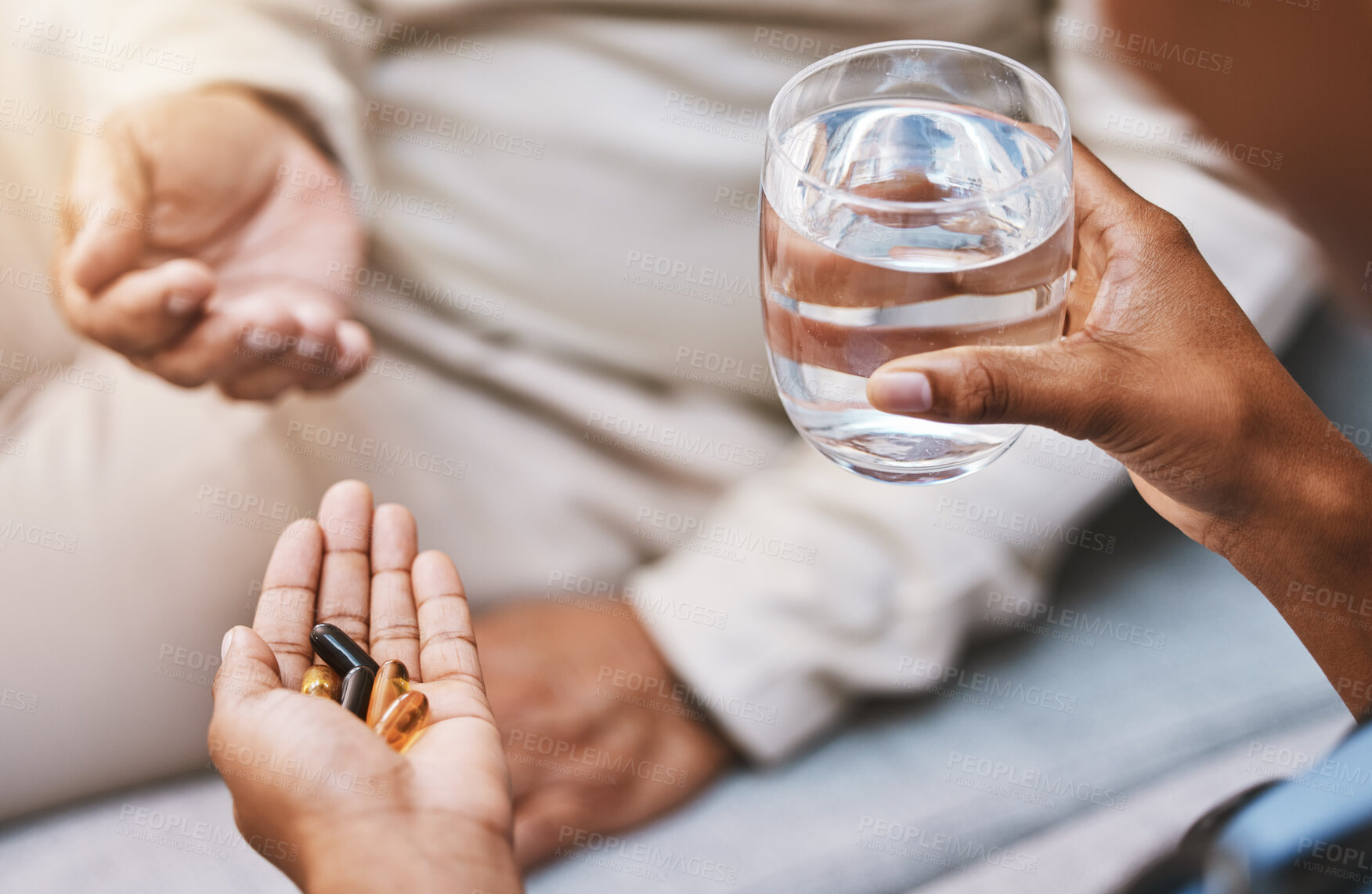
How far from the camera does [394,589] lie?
0.77 meters

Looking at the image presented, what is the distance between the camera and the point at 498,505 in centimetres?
101

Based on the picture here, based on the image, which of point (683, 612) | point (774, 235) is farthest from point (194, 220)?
point (774, 235)

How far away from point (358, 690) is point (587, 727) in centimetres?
28

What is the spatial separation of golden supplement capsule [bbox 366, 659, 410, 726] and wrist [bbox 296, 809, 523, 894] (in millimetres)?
67

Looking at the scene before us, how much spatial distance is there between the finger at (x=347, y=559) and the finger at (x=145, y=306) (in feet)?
0.80

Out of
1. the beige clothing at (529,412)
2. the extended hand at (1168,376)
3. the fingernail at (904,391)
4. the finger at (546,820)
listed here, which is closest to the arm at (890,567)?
the beige clothing at (529,412)

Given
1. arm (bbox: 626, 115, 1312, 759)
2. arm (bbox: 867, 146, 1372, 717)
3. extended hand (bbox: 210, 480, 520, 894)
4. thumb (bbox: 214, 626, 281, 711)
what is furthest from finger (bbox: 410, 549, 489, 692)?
arm (bbox: 867, 146, 1372, 717)

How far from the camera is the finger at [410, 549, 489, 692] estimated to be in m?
0.71

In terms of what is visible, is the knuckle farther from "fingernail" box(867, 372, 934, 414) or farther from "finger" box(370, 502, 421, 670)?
"finger" box(370, 502, 421, 670)

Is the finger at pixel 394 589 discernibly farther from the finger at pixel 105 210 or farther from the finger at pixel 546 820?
the finger at pixel 105 210

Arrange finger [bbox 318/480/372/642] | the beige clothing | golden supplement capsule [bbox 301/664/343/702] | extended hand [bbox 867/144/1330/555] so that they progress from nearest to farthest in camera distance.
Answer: extended hand [bbox 867/144/1330/555]
golden supplement capsule [bbox 301/664/343/702]
finger [bbox 318/480/372/642]
the beige clothing

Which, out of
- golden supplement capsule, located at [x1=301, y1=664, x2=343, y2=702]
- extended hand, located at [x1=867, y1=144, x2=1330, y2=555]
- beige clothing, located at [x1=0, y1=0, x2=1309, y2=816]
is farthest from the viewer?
beige clothing, located at [x1=0, y1=0, x2=1309, y2=816]

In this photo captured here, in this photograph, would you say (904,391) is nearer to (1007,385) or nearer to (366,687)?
(1007,385)

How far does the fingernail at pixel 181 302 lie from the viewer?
90 cm
